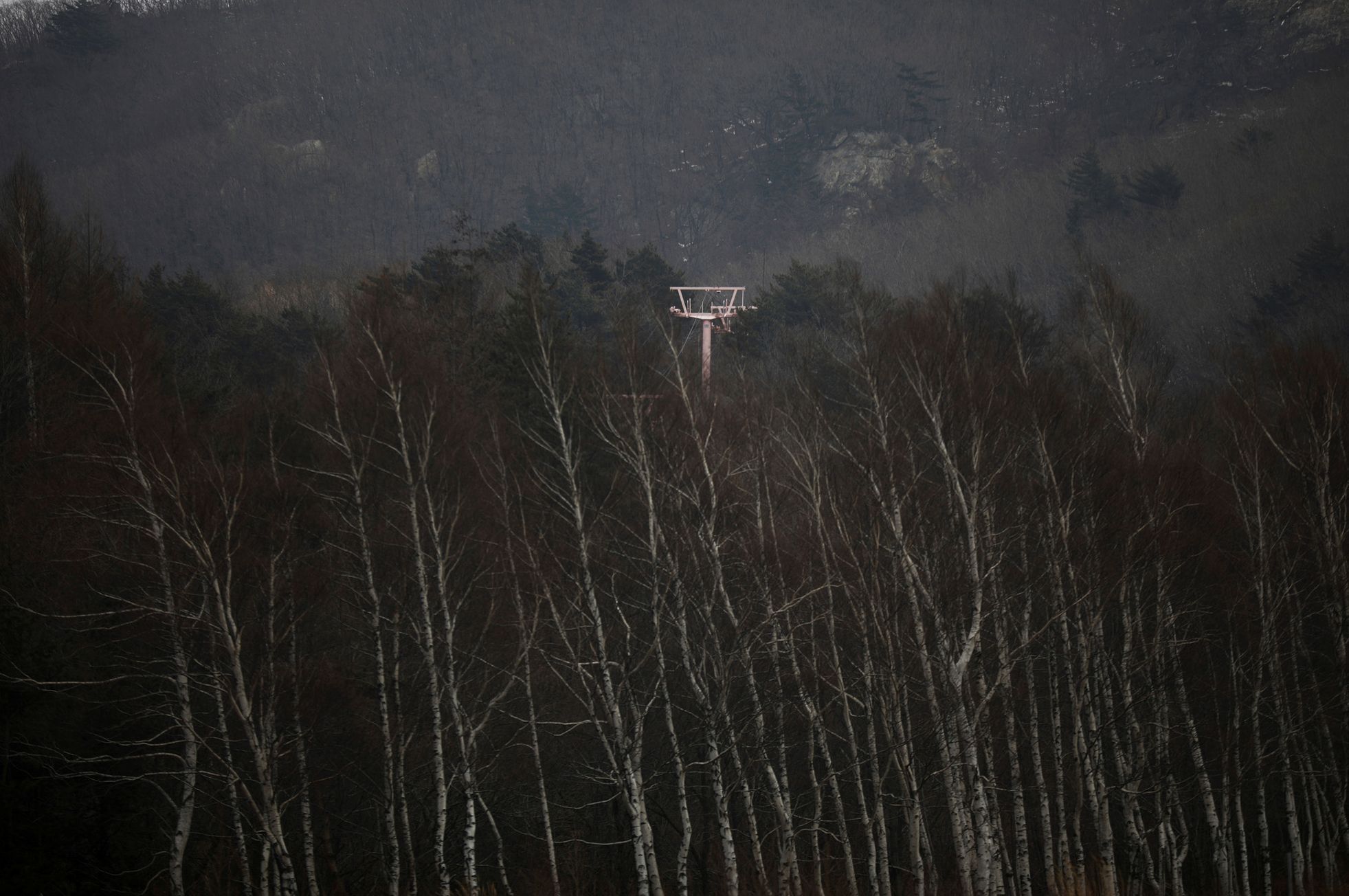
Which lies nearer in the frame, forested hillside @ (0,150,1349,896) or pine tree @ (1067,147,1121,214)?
forested hillside @ (0,150,1349,896)

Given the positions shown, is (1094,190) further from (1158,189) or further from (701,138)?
(701,138)

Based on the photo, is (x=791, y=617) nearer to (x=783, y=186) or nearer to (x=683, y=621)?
(x=683, y=621)

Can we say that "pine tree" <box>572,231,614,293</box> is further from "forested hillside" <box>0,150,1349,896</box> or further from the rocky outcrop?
the rocky outcrop

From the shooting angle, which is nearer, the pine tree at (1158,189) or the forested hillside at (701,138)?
the pine tree at (1158,189)

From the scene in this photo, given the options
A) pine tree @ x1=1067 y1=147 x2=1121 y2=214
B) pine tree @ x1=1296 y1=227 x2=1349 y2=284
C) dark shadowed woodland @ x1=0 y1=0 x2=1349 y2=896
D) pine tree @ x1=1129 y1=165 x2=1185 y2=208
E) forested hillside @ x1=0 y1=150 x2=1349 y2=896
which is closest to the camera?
forested hillside @ x1=0 y1=150 x2=1349 y2=896

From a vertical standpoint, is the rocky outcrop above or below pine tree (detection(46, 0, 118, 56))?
below

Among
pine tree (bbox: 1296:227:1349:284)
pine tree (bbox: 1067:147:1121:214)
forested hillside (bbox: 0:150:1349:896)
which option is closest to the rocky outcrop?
pine tree (bbox: 1067:147:1121:214)

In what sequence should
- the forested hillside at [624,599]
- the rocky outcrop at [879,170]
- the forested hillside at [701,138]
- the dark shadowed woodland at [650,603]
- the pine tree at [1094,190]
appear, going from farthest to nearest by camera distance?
1. the rocky outcrop at [879,170]
2. the pine tree at [1094,190]
3. the forested hillside at [701,138]
4. the dark shadowed woodland at [650,603]
5. the forested hillside at [624,599]

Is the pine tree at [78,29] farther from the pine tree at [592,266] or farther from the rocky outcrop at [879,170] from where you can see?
the pine tree at [592,266]

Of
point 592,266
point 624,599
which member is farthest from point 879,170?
point 624,599

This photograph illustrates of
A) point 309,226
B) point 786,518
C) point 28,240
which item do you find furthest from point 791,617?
point 309,226

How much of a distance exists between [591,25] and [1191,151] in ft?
291

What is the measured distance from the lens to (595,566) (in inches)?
768

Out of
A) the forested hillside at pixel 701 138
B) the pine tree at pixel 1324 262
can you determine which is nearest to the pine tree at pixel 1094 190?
the forested hillside at pixel 701 138
